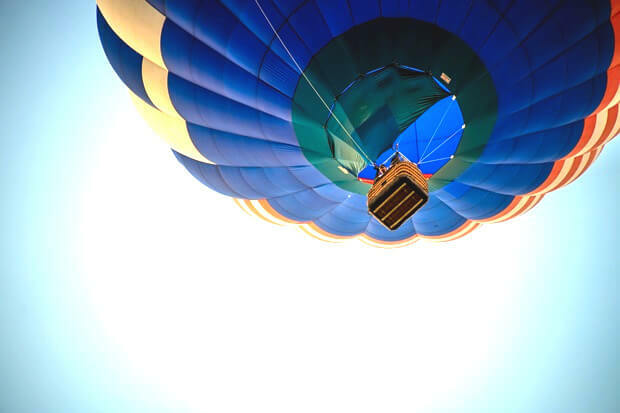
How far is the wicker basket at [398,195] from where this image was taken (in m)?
2.85

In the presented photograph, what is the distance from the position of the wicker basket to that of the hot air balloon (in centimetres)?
26

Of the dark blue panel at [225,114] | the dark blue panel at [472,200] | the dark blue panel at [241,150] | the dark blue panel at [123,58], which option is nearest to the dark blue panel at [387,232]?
the dark blue panel at [472,200]

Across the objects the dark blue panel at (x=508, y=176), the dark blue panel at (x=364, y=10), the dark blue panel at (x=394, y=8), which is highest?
the dark blue panel at (x=394, y=8)

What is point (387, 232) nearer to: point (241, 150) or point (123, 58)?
point (241, 150)

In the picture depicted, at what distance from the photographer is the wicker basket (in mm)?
2850

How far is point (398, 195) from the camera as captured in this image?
2.88 m

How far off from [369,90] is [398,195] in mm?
981

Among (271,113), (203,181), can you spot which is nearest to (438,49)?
(271,113)

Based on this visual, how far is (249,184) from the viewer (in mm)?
3848

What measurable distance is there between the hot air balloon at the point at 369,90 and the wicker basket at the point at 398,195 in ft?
0.86

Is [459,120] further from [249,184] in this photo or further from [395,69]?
[249,184]

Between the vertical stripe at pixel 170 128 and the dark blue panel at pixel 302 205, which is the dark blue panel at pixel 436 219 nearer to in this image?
the dark blue panel at pixel 302 205

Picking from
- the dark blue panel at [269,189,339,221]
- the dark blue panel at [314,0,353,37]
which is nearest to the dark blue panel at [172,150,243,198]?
the dark blue panel at [269,189,339,221]

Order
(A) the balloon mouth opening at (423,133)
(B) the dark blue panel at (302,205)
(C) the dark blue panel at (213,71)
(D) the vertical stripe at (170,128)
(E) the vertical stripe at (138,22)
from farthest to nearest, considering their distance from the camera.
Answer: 1. (B) the dark blue panel at (302,205)
2. (D) the vertical stripe at (170,128)
3. (A) the balloon mouth opening at (423,133)
4. (C) the dark blue panel at (213,71)
5. (E) the vertical stripe at (138,22)
